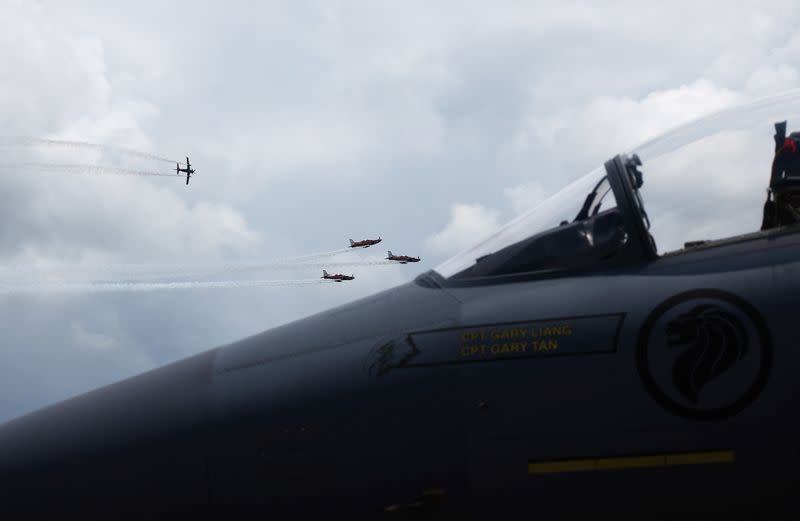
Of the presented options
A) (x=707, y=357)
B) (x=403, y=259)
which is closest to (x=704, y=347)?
(x=707, y=357)

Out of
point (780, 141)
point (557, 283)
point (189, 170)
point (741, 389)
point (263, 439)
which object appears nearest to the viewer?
point (741, 389)

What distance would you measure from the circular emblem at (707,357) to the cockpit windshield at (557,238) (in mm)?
954

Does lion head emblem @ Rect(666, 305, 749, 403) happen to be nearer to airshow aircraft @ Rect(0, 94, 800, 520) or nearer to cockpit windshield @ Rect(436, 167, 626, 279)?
airshow aircraft @ Rect(0, 94, 800, 520)

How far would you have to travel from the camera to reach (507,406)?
553 centimetres

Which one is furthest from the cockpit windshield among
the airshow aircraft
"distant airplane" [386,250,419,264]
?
"distant airplane" [386,250,419,264]

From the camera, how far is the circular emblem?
5.29 metres

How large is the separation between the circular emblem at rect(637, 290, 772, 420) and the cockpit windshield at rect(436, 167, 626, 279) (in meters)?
0.95

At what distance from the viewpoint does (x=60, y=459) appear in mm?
6027

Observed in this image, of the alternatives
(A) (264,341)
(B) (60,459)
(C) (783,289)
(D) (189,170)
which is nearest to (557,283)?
(C) (783,289)

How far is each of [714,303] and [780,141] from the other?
6.86 feet

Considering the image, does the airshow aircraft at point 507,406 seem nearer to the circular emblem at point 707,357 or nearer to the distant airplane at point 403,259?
the circular emblem at point 707,357

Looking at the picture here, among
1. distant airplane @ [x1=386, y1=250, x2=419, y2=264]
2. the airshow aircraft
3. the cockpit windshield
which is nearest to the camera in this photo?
the airshow aircraft

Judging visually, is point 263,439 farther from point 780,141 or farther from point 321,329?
point 780,141

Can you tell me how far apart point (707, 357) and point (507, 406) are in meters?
1.34
